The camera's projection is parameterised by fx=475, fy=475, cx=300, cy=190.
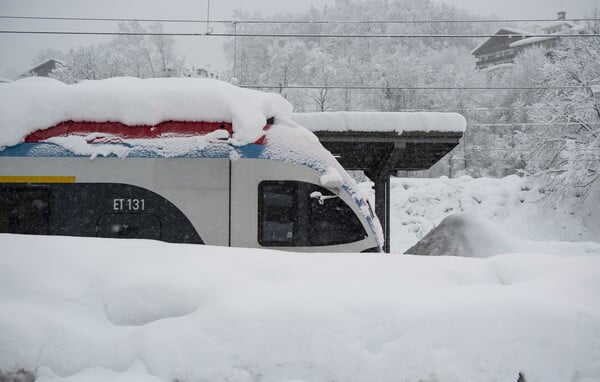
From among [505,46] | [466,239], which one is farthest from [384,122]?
[505,46]

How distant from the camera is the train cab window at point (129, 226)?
6035 mm

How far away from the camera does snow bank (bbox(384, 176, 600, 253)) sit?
21328mm

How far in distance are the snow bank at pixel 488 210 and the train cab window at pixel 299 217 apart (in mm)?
14242

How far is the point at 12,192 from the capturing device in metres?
6.09

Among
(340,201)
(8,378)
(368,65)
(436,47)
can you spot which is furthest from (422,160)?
(436,47)

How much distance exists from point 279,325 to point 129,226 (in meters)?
4.30

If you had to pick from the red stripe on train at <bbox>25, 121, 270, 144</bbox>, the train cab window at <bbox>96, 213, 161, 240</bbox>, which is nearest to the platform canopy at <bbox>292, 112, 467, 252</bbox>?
the red stripe on train at <bbox>25, 121, 270, 144</bbox>

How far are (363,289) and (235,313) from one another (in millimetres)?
Answer: 722

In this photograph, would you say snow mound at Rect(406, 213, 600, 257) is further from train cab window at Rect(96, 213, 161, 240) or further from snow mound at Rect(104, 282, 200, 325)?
snow mound at Rect(104, 282, 200, 325)

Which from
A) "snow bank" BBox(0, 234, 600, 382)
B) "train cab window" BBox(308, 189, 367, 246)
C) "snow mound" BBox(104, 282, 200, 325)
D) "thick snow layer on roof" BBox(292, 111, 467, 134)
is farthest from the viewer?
"thick snow layer on roof" BBox(292, 111, 467, 134)

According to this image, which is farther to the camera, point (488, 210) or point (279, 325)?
point (488, 210)

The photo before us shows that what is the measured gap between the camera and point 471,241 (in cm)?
912

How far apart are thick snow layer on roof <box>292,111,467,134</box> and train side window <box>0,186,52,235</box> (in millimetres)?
5011

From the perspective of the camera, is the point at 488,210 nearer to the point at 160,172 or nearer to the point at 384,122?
the point at 384,122
